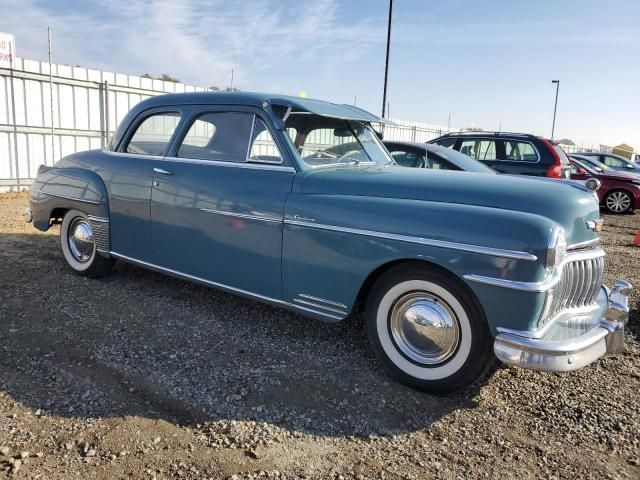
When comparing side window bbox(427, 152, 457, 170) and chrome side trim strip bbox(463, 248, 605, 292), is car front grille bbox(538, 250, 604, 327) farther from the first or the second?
side window bbox(427, 152, 457, 170)

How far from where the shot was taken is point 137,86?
12.5 metres

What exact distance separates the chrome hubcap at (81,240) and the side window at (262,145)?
2165 millimetres

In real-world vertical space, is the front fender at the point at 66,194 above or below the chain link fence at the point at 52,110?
below

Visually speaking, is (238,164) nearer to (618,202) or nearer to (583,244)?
(583,244)

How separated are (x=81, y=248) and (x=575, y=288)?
14.8 feet

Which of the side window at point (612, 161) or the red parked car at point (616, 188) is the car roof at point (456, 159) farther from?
the side window at point (612, 161)

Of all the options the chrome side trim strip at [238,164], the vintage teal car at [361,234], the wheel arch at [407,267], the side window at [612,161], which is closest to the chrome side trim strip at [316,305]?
the vintage teal car at [361,234]

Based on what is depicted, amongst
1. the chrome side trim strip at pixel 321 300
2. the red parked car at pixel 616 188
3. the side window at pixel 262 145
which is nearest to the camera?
the chrome side trim strip at pixel 321 300

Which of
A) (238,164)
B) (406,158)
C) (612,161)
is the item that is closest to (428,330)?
(238,164)

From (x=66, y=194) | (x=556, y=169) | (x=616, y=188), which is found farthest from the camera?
(x=616, y=188)

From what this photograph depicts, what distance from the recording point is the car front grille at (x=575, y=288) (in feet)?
9.00

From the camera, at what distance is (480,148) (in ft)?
32.2

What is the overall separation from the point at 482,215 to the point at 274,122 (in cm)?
170

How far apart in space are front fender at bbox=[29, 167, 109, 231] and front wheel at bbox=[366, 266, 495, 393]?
292cm
